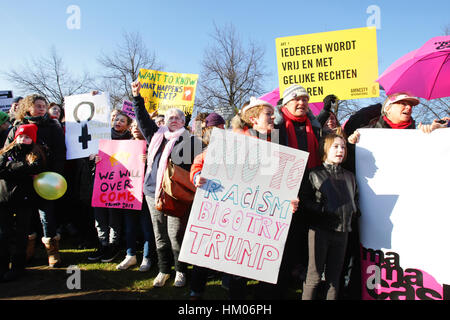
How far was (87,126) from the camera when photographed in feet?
12.2

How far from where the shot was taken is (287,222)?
7.35 ft

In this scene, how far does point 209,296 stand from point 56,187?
206 centimetres

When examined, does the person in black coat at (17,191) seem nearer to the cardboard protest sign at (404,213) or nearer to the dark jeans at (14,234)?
the dark jeans at (14,234)

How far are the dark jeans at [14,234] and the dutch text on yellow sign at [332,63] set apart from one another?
384 cm

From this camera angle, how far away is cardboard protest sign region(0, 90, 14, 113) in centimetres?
614

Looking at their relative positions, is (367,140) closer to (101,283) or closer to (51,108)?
(101,283)

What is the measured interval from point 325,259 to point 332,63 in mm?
3137

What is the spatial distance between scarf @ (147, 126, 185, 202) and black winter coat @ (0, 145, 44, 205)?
1.27 metres

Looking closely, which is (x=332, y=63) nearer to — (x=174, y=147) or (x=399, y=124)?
(x=399, y=124)

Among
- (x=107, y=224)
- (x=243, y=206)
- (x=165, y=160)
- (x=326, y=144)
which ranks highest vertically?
(x=326, y=144)

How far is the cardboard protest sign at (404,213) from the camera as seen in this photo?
2236 mm

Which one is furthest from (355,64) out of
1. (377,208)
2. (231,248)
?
(231,248)

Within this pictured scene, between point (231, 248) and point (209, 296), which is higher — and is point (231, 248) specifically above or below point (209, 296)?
above

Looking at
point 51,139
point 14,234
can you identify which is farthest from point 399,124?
point 14,234
